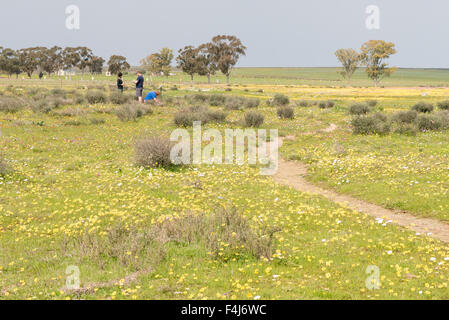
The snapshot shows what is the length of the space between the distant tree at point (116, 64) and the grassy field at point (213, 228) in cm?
13200

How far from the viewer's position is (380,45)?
386 ft

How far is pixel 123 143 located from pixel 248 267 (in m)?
15.9

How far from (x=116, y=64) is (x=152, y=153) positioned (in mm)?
139132

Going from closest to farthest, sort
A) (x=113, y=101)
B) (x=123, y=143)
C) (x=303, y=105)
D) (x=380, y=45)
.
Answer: (x=123, y=143) → (x=113, y=101) → (x=303, y=105) → (x=380, y=45)

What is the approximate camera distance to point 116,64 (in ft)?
482

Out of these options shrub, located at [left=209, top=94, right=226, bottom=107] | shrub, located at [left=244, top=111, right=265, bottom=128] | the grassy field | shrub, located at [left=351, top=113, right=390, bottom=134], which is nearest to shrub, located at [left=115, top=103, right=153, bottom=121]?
shrub, located at [left=244, top=111, right=265, bottom=128]

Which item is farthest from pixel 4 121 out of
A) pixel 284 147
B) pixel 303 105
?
pixel 303 105

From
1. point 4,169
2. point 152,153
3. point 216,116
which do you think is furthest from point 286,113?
point 4,169

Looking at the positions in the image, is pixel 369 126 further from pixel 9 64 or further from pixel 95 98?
pixel 9 64

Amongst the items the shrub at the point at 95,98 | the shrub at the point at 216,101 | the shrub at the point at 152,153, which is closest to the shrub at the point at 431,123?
the shrub at the point at 152,153

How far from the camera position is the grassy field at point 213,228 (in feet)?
23.8

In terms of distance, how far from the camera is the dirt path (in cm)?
1048

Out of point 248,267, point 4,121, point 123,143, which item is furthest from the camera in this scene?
point 4,121

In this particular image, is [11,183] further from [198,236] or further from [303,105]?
[303,105]
